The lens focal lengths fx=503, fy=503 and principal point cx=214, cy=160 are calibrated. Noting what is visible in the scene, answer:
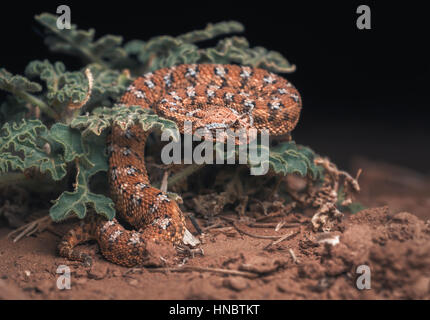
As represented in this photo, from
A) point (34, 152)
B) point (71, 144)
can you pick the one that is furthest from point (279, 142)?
point (34, 152)

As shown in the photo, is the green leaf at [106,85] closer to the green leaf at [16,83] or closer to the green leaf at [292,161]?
the green leaf at [16,83]

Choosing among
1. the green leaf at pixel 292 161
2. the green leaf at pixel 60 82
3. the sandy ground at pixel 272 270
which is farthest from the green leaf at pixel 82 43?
the sandy ground at pixel 272 270

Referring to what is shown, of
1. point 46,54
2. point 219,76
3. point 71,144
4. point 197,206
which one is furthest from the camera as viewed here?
point 46,54

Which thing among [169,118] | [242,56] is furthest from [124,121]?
[242,56]

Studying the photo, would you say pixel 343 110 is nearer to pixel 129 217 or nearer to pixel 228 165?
pixel 228 165

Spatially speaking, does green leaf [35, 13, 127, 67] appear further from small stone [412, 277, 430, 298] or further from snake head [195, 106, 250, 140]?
small stone [412, 277, 430, 298]

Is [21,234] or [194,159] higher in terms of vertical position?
[194,159]

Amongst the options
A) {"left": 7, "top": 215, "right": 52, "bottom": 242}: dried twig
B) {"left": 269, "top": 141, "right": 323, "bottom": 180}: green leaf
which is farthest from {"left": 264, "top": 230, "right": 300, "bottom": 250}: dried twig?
{"left": 7, "top": 215, "right": 52, "bottom": 242}: dried twig
